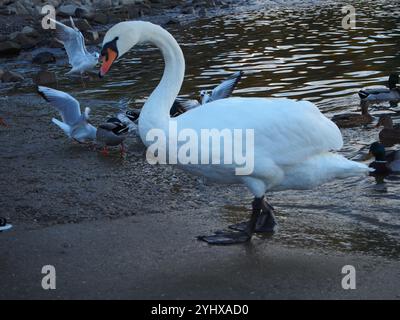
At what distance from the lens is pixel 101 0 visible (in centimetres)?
3278

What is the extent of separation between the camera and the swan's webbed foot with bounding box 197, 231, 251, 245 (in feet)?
18.8

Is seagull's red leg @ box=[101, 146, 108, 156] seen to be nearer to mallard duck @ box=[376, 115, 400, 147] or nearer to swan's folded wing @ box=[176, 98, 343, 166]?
mallard duck @ box=[376, 115, 400, 147]

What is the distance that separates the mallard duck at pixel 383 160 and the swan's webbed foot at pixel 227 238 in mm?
2811

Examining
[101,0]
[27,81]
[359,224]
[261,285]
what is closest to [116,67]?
[27,81]

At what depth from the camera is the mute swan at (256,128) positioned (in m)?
5.48

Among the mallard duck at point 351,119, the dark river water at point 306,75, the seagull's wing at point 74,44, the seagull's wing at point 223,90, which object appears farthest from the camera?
the seagull's wing at point 74,44

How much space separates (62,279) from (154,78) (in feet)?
34.9

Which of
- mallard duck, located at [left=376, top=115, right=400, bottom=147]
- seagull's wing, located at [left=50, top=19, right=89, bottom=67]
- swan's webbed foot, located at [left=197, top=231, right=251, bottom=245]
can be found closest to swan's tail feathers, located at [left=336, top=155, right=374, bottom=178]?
swan's webbed foot, located at [left=197, top=231, right=251, bottom=245]

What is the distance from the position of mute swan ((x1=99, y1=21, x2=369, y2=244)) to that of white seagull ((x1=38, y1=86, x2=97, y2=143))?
4.23 meters

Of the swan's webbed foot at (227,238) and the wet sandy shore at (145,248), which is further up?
the swan's webbed foot at (227,238)

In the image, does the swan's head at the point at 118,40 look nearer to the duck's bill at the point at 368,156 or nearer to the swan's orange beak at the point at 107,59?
the swan's orange beak at the point at 107,59

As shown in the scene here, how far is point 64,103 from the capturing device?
34.1 ft

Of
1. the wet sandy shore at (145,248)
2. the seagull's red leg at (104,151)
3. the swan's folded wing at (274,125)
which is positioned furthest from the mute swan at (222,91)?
the swan's folded wing at (274,125)
